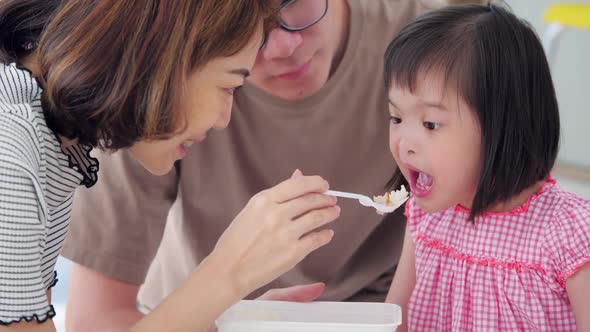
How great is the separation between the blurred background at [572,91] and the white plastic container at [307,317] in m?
2.31

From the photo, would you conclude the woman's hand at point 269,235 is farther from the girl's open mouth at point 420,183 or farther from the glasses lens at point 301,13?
the glasses lens at point 301,13

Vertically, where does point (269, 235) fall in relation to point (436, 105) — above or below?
below

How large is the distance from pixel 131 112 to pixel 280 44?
0.32m

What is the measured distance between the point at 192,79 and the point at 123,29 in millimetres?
105

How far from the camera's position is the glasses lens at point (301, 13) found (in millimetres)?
1305

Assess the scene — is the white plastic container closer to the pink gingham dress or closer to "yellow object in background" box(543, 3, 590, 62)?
the pink gingham dress

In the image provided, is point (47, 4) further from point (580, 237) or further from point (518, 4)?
point (518, 4)

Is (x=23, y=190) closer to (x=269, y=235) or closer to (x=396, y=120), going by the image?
(x=269, y=235)

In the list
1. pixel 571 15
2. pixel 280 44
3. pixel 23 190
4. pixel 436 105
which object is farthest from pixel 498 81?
pixel 571 15

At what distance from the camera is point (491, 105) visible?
1.17 meters

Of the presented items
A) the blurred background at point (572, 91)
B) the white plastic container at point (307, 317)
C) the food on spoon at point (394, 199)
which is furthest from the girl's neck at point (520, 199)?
the blurred background at point (572, 91)

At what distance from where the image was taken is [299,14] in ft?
4.34

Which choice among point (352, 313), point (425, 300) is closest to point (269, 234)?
point (352, 313)

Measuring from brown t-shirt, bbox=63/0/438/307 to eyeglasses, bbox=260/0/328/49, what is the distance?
0.15 meters
